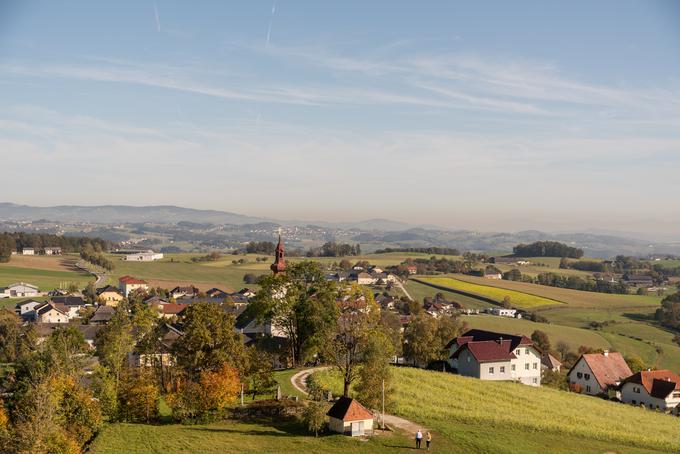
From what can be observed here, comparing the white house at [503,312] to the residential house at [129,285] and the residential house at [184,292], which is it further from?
the residential house at [129,285]

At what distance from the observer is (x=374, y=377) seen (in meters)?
37.4

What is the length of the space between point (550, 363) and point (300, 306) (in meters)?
39.9

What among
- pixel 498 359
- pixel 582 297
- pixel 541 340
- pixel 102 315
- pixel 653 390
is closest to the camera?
pixel 498 359

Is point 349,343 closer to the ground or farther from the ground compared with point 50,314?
farther from the ground

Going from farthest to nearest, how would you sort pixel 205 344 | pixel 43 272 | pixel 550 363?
pixel 43 272 < pixel 550 363 < pixel 205 344

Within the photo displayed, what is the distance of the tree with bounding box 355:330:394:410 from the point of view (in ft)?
122

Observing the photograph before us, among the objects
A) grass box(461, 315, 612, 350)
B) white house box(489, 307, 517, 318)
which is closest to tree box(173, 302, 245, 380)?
grass box(461, 315, 612, 350)

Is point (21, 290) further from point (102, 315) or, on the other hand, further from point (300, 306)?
point (300, 306)

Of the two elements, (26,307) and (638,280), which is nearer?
(26,307)

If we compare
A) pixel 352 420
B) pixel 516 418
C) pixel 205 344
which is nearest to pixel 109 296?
pixel 205 344

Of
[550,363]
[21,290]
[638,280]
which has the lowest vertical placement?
[21,290]

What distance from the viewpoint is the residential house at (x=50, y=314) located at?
96375mm

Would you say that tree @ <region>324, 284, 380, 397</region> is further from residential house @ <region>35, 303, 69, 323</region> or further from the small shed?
residential house @ <region>35, 303, 69, 323</region>

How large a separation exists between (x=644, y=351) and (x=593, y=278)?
84346 mm
